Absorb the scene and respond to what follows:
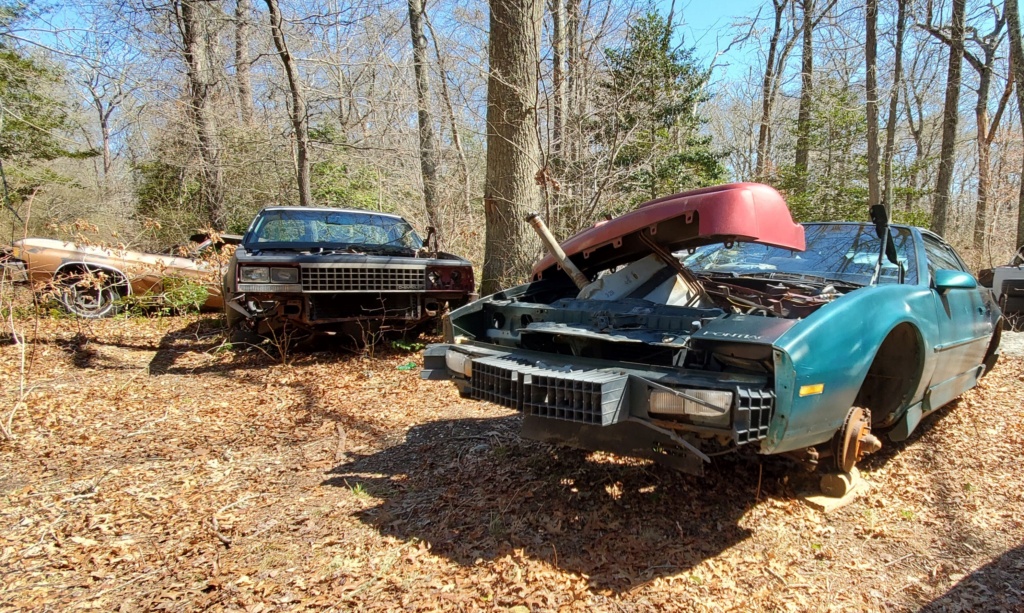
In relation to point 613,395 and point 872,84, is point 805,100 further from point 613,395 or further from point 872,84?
point 613,395

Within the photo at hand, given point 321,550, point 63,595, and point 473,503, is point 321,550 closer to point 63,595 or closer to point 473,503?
point 473,503

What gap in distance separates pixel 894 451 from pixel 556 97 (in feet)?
20.9

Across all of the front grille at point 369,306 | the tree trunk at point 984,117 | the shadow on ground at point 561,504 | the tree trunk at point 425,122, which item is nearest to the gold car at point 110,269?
the front grille at point 369,306

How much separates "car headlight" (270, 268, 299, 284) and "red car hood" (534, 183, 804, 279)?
303 centimetres

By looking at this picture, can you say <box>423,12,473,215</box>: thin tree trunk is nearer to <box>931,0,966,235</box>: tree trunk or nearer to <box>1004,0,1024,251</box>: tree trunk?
<box>1004,0,1024,251</box>: tree trunk

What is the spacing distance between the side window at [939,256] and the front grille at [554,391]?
2.68 m

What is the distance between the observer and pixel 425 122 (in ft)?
41.5

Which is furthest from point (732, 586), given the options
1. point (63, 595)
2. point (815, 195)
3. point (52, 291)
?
point (815, 195)

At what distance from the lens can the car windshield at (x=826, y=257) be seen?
11.5ft

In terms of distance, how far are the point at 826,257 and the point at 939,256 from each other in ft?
4.26

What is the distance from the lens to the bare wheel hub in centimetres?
284

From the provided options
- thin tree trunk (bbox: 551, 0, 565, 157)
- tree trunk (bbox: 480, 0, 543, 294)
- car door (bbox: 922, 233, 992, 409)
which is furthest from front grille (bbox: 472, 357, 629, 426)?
thin tree trunk (bbox: 551, 0, 565, 157)

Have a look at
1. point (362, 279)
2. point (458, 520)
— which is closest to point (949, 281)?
point (458, 520)

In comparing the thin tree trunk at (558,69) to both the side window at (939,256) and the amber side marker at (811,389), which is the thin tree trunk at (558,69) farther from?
the amber side marker at (811,389)
